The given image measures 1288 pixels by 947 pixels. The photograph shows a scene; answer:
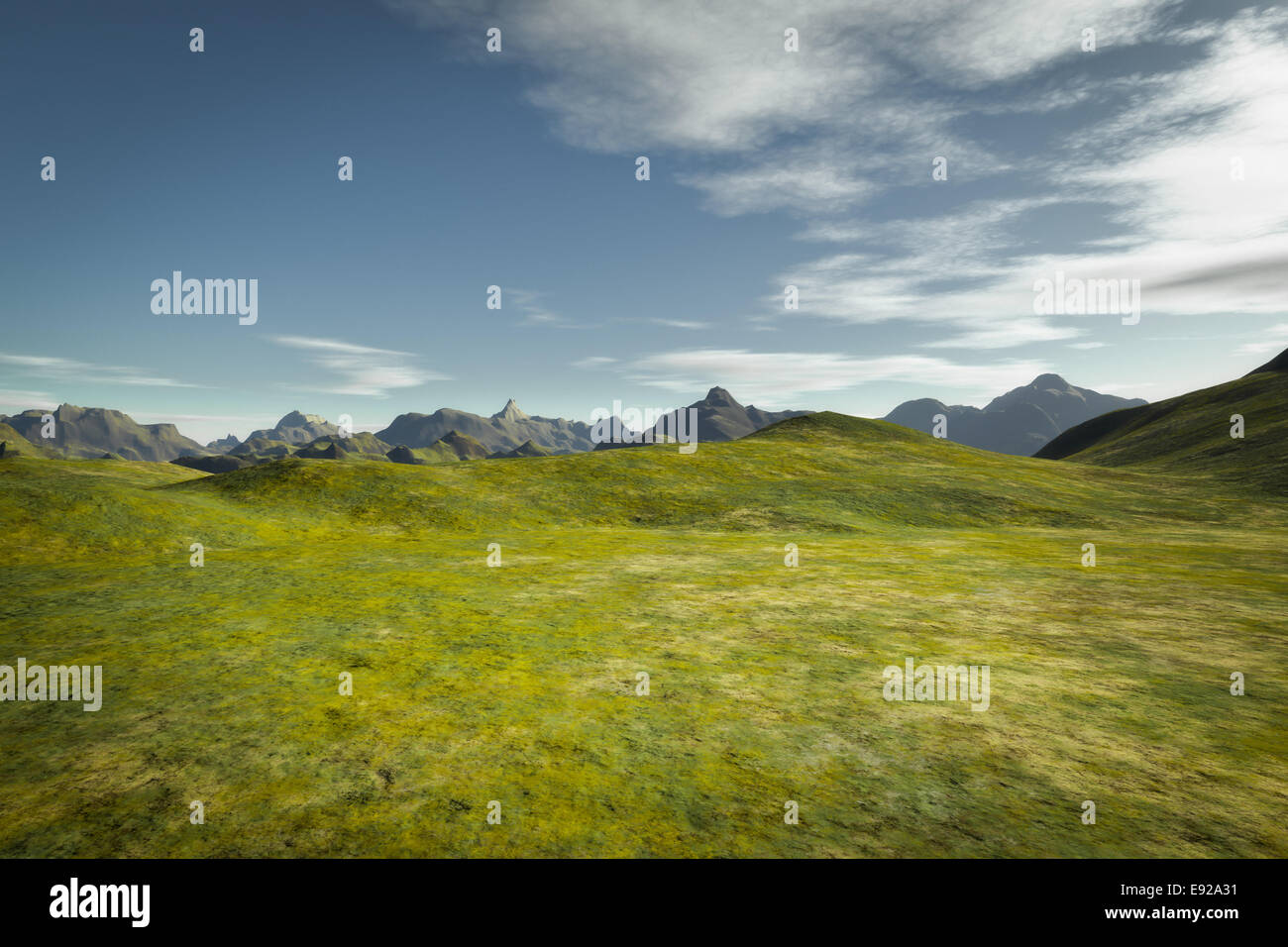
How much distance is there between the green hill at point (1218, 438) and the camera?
240 ft

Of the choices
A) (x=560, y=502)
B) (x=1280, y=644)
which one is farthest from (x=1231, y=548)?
(x=560, y=502)

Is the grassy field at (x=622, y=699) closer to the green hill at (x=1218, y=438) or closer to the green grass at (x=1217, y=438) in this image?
the green grass at (x=1217, y=438)

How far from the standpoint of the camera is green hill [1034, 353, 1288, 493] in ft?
240

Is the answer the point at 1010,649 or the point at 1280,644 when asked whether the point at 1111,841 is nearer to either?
the point at 1010,649

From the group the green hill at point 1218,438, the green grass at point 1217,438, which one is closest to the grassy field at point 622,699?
the green grass at point 1217,438

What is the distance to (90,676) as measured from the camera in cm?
1347

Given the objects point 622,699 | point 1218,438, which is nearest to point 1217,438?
point 1218,438

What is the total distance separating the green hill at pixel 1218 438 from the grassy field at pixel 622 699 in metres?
58.1

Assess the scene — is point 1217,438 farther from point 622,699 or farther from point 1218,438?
point 622,699

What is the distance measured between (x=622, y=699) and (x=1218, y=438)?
5040 inches

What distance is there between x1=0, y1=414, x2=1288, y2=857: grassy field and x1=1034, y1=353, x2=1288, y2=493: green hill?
5813cm

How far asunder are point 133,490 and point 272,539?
43.4 ft

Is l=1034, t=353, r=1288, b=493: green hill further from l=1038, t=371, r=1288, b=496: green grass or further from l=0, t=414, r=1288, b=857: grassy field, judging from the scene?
l=0, t=414, r=1288, b=857: grassy field

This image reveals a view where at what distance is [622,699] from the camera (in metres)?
12.6
